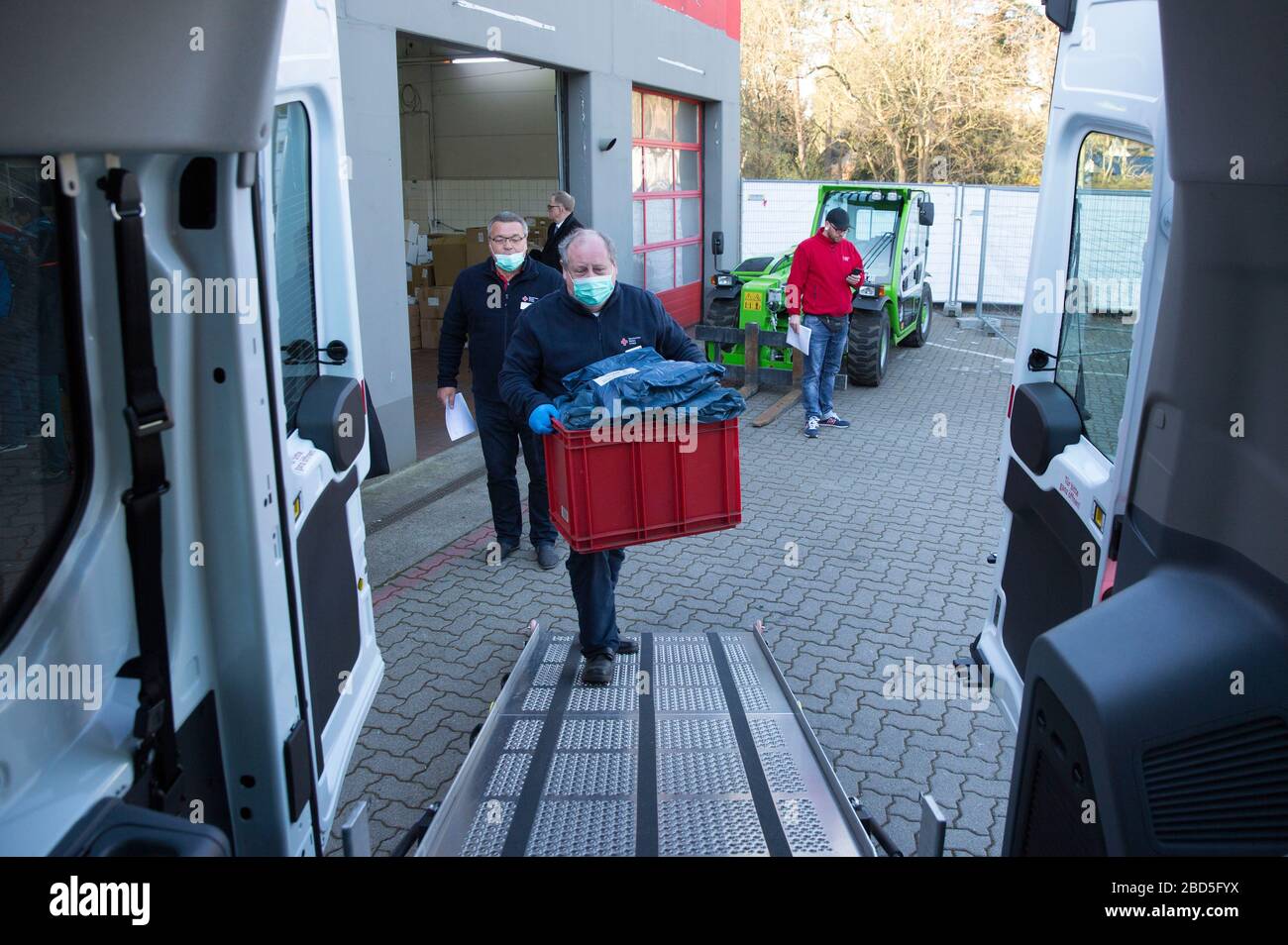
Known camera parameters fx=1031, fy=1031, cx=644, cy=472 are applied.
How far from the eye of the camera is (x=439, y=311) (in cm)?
1432

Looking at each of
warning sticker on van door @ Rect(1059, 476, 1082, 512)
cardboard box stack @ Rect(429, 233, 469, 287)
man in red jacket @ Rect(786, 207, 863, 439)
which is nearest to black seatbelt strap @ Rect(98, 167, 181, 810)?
warning sticker on van door @ Rect(1059, 476, 1082, 512)

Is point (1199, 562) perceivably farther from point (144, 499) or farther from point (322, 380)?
point (322, 380)

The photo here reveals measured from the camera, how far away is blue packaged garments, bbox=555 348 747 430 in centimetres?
400

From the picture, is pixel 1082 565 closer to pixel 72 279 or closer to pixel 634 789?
pixel 634 789

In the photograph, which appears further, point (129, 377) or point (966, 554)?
point (966, 554)

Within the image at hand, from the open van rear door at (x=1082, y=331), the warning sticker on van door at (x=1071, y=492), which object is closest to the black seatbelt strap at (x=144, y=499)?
the open van rear door at (x=1082, y=331)

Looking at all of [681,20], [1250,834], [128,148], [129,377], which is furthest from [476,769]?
[681,20]

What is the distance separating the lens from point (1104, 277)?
3.83 meters

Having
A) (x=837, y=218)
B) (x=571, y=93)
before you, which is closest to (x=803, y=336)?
(x=837, y=218)

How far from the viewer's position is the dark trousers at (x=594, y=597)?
4684mm

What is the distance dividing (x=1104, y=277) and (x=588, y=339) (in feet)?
7.03

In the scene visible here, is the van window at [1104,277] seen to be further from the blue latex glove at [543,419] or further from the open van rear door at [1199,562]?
the blue latex glove at [543,419]

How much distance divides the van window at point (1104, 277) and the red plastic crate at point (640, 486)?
134 cm

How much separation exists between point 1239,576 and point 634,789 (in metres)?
2.69
